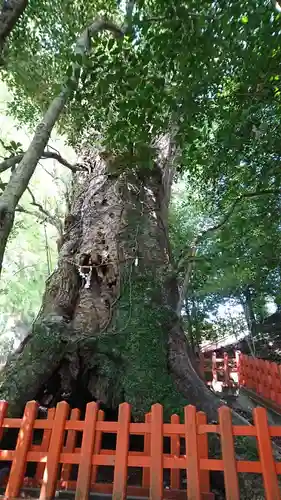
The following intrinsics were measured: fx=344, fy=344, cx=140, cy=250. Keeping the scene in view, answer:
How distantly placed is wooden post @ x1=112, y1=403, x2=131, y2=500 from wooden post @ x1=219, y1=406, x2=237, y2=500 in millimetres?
634

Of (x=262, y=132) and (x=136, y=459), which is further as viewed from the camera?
(x=262, y=132)

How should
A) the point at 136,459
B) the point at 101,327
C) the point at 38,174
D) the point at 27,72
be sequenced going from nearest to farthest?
the point at 136,459
the point at 101,327
the point at 27,72
the point at 38,174

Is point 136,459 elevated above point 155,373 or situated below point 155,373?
below

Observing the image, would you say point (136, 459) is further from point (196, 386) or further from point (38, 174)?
point (38, 174)

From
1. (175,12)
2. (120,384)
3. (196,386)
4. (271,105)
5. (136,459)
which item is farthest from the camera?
(271,105)

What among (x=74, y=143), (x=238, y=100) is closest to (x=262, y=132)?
(x=238, y=100)

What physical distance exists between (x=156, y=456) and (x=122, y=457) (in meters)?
0.23

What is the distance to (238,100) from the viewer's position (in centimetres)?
442

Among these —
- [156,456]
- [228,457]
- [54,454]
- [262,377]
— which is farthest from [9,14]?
[262,377]

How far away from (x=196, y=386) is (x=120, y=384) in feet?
2.79

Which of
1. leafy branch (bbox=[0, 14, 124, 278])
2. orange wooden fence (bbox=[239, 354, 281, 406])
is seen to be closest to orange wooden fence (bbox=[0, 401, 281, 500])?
leafy branch (bbox=[0, 14, 124, 278])

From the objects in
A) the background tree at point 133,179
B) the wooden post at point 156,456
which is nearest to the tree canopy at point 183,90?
the background tree at point 133,179

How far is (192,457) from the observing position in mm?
2240

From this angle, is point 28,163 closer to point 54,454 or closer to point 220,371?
point 54,454
